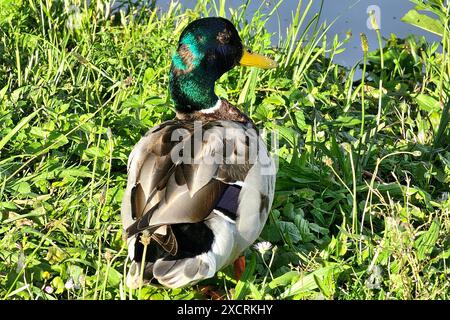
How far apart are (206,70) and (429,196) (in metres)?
1.27

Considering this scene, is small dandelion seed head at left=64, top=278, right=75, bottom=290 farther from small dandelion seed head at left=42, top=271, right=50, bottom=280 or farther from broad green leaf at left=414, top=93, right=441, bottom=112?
broad green leaf at left=414, top=93, right=441, bottom=112

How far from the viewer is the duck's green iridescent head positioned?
5234 millimetres

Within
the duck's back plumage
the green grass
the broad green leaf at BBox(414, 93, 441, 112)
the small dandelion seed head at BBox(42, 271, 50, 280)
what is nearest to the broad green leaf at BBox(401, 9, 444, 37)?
the green grass

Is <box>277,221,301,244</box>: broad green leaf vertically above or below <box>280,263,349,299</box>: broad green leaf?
below

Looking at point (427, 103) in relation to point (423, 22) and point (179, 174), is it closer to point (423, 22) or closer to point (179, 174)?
point (423, 22)

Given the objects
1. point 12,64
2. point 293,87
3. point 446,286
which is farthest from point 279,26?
point 446,286

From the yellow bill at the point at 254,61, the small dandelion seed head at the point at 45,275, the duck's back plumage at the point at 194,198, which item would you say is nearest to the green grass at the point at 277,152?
the small dandelion seed head at the point at 45,275

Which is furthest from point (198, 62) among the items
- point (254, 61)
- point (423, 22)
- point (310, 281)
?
point (423, 22)

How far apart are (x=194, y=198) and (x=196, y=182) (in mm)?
109

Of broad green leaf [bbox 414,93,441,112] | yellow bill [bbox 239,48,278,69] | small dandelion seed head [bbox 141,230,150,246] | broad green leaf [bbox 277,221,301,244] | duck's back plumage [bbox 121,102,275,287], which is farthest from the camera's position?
broad green leaf [bbox 414,93,441,112]

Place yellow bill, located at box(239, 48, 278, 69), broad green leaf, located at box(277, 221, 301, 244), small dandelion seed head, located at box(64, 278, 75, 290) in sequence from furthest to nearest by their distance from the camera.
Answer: yellow bill, located at box(239, 48, 278, 69) → broad green leaf, located at box(277, 221, 301, 244) → small dandelion seed head, located at box(64, 278, 75, 290)

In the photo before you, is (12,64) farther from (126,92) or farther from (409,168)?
(409,168)

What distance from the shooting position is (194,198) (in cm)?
424

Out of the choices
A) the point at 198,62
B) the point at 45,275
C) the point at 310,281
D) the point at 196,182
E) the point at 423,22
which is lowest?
the point at 45,275
